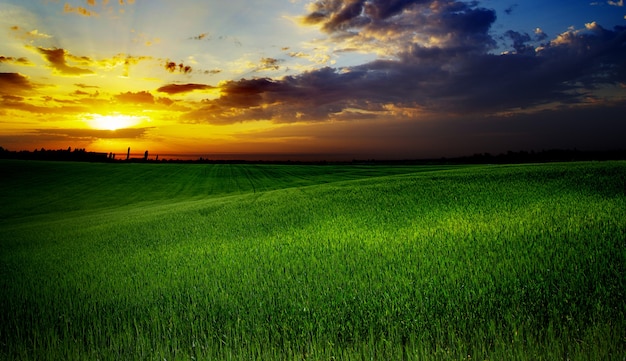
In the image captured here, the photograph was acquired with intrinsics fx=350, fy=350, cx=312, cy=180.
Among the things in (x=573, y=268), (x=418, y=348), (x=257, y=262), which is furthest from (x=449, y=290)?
(x=257, y=262)

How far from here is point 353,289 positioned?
20.4 ft

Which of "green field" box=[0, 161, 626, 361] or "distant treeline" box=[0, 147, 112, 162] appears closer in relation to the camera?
"green field" box=[0, 161, 626, 361]

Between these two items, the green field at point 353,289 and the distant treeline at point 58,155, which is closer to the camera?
the green field at point 353,289

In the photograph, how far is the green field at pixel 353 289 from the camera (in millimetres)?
4637

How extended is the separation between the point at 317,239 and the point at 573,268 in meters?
6.32

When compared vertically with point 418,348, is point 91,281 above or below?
below

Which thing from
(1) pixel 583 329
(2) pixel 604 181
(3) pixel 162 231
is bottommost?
(3) pixel 162 231

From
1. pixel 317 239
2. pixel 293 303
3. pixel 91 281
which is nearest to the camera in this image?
pixel 293 303

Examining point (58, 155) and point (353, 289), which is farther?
point (58, 155)

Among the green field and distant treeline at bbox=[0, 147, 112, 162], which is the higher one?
distant treeline at bbox=[0, 147, 112, 162]

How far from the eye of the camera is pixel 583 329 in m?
4.38

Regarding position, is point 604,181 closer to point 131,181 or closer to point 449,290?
point 449,290

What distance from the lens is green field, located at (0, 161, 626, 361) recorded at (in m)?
4.64

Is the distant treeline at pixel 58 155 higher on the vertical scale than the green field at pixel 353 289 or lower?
higher
